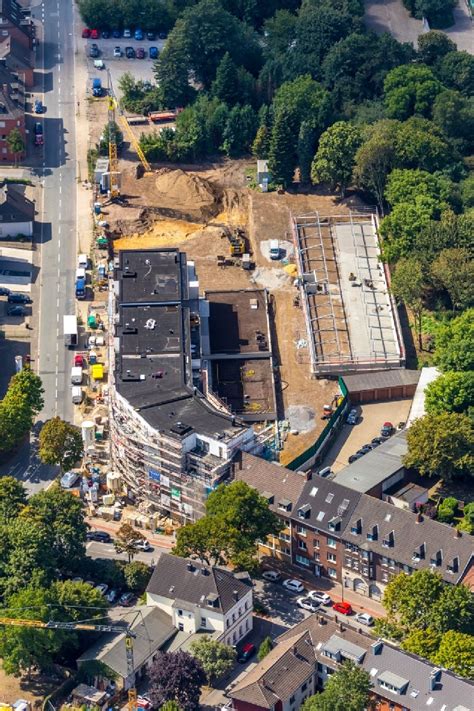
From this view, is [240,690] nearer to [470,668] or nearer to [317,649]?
[317,649]

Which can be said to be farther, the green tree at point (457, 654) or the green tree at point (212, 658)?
the green tree at point (212, 658)

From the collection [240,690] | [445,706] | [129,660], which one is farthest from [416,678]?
[129,660]

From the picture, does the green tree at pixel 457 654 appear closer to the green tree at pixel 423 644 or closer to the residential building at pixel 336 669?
the green tree at pixel 423 644

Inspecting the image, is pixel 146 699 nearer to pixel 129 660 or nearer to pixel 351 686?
pixel 129 660

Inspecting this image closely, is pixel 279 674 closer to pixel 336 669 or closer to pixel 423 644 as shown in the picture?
pixel 336 669

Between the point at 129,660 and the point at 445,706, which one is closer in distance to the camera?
the point at 445,706

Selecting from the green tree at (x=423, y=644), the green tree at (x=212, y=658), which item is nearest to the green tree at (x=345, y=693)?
the green tree at (x=423, y=644)

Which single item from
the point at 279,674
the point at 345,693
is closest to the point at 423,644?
the point at 345,693
